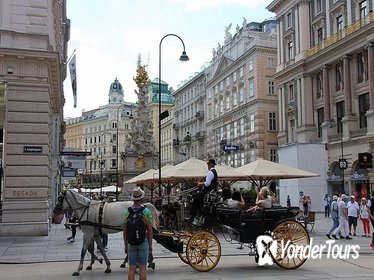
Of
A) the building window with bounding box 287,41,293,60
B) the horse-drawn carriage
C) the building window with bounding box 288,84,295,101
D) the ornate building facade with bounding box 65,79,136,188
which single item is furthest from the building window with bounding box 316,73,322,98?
the ornate building facade with bounding box 65,79,136,188

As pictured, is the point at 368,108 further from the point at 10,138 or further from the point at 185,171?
the point at 10,138

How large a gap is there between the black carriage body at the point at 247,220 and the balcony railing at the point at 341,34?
32.8m

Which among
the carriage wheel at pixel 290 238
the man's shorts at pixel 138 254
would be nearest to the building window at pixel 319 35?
the carriage wheel at pixel 290 238

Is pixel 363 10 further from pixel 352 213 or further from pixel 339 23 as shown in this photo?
pixel 352 213

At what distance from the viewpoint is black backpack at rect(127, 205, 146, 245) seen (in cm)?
882

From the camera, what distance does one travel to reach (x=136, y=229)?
29.0 ft

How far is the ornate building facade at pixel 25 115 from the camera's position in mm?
20500

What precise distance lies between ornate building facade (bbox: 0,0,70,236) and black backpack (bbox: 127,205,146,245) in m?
12.8

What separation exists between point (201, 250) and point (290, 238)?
7.29ft

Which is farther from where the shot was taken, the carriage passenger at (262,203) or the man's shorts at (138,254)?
the carriage passenger at (262,203)

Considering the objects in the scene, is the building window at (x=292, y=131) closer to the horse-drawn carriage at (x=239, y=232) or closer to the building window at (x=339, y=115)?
the building window at (x=339, y=115)

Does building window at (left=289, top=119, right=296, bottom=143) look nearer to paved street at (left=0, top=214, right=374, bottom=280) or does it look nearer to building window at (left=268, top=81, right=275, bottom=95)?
building window at (left=268, top=81, right=275, bottom=95)

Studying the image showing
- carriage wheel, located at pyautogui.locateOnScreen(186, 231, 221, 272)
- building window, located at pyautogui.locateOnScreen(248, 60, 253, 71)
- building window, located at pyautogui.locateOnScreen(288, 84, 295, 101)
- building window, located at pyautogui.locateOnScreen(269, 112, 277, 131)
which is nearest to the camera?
carriage wheel, located at pyautogui.locateOnScreen(186, 231, 221, 272)

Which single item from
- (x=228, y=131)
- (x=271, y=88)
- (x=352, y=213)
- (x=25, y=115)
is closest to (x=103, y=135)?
(x=228, y=131)
